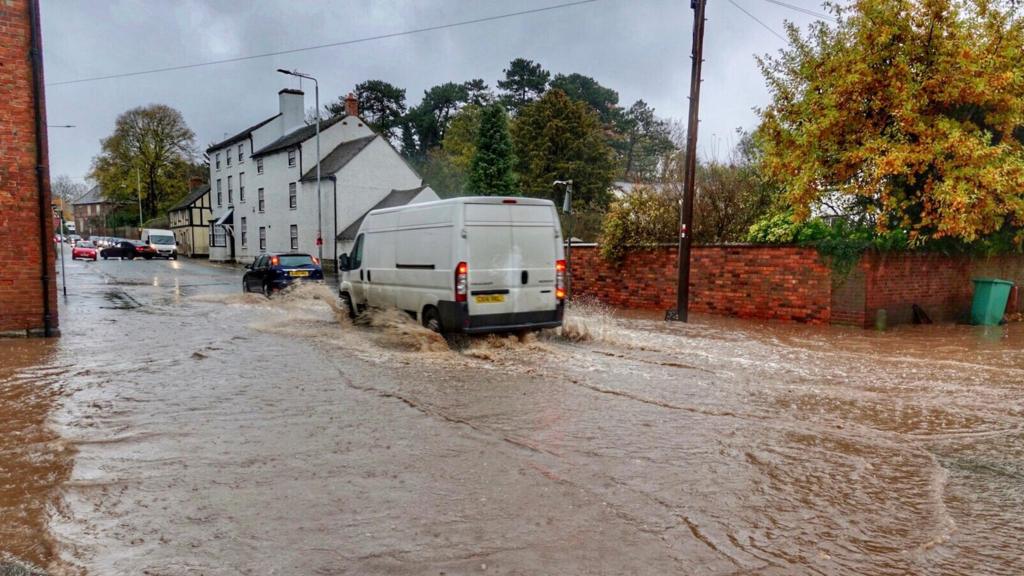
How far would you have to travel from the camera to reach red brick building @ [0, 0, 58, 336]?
34.7 feet

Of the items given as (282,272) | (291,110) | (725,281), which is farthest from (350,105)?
(725,281)

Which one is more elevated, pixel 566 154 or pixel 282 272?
pixel 566 154

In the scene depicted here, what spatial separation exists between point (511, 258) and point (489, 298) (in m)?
0.72

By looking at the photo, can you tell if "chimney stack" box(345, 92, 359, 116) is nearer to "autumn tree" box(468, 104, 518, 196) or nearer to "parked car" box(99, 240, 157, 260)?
"autumn tree" box(468, 104, 518, 196)

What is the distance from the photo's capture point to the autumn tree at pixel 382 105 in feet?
219

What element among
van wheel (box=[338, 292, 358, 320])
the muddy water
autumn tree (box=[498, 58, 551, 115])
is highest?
Answer: autumn tree (box=[498, 58, 551, 115])

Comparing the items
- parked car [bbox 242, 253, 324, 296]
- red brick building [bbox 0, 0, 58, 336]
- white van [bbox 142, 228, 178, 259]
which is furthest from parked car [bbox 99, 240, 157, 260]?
red brick building [bbox 0, 0, 58, 336]

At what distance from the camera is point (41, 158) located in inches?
431

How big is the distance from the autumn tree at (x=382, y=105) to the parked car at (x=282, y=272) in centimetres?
4889

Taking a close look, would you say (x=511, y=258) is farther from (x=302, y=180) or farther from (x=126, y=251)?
(x=126, y=251)

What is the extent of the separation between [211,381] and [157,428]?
2.14m

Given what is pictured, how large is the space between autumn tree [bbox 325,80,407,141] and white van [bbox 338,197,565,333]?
58735mm

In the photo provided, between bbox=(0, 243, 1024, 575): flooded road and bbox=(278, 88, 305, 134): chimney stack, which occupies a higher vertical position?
bbox=(278, 88, 305, 134): chimney stack

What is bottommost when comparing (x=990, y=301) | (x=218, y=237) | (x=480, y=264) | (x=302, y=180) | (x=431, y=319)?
(x=431, y=319)
